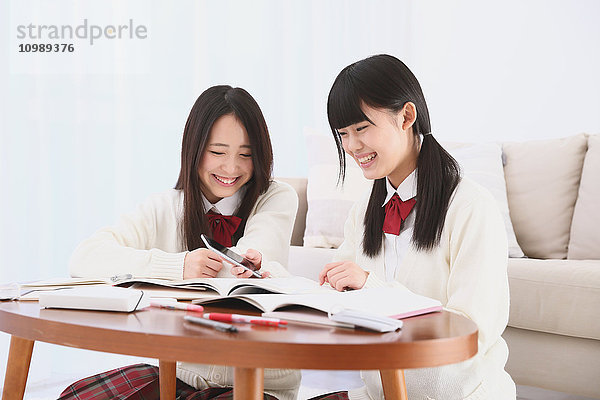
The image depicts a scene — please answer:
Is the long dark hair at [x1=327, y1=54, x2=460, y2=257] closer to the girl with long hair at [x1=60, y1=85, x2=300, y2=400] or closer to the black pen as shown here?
the girl with long hair at [x1=60, y1=85, x2=300, y2=400]

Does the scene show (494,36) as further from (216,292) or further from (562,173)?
(216,292)

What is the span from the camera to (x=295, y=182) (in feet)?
9.41

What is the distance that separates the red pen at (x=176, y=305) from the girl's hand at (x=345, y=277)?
10.4 inches

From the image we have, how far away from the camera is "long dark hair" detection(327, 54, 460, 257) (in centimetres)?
126

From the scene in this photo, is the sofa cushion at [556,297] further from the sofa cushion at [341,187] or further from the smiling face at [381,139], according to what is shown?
the smiling face at [381,139]

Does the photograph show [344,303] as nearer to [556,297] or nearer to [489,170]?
[556,297]

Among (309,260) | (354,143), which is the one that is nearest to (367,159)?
(354,143)

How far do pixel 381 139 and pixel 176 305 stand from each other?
0.57 metres

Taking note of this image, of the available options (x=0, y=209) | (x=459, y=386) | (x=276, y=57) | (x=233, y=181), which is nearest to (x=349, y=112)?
(x=233, y=181)

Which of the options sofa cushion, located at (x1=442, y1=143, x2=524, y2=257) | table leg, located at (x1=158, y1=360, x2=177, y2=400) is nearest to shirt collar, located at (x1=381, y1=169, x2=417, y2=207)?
Result: table leg, located at (x1=158, y1=360, x2=177, y2=400)

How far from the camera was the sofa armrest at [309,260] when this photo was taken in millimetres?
2449

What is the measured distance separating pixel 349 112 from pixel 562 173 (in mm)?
1534

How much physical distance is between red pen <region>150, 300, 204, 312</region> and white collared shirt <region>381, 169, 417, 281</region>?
1.77 ft

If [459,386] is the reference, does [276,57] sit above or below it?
above
